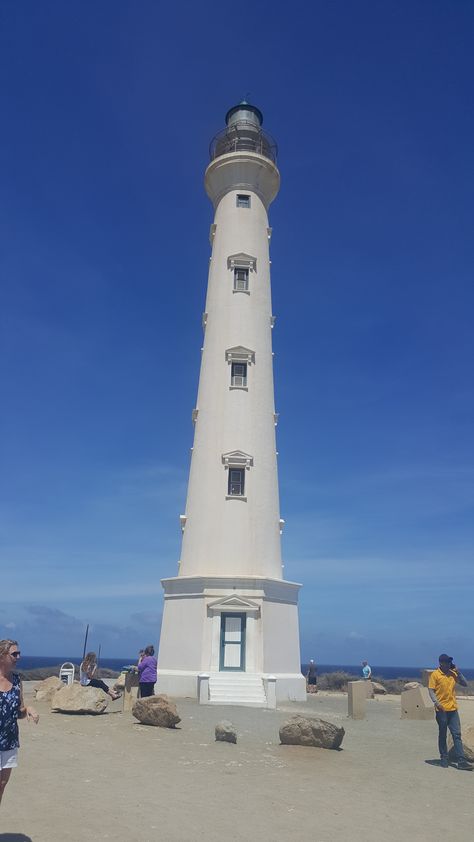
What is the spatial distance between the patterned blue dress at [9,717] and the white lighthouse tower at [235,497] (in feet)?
50.3

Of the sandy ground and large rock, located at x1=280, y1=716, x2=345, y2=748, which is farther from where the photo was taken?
large rock, located at x1=280, y1=716, x2=345, y2=748

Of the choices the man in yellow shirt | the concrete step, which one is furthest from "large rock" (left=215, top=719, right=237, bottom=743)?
the concrete step

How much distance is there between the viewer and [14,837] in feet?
20.3

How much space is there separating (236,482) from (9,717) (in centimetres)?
1870

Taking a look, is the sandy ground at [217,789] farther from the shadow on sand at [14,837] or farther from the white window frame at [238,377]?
the white window frame at [238,377]

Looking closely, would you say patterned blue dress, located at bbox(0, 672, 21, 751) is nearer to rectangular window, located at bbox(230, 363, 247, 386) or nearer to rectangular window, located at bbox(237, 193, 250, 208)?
rectangular window, located at bbox(230, 363, 247, 386)

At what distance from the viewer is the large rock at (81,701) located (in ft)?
49.9

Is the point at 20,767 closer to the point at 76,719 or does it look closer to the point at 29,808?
the point at 29,808

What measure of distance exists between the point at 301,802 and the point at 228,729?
4525 mm

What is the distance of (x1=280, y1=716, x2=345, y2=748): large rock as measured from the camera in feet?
39.5

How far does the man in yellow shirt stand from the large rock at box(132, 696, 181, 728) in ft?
18.2

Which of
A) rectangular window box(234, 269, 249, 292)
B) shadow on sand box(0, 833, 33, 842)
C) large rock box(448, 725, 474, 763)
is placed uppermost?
rectangular window box(234, 269, 249, 292)

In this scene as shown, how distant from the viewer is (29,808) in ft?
23.7

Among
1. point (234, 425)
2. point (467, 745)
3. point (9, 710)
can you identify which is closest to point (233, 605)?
point (234, 425)
